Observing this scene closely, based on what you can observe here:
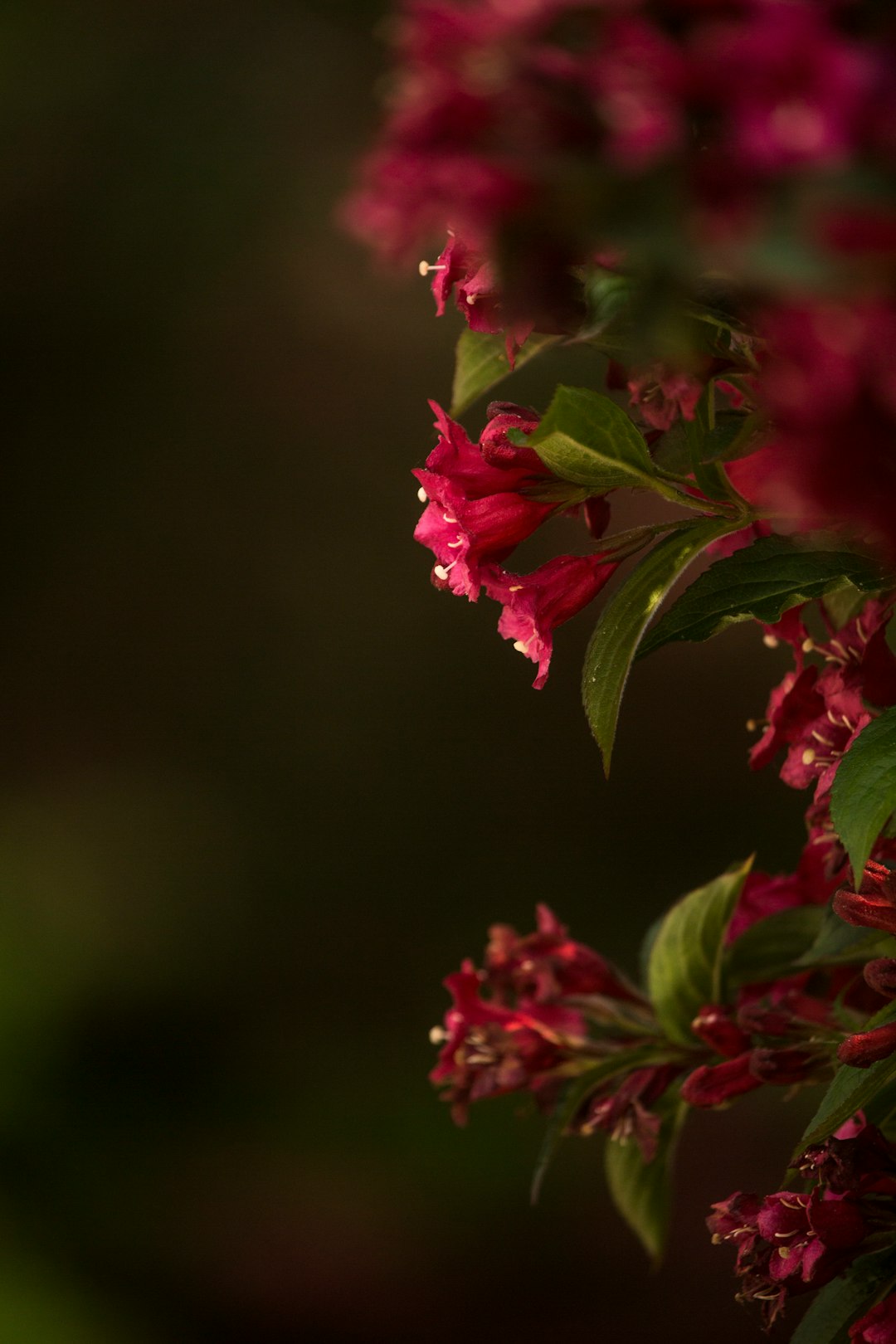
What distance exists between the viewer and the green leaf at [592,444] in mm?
458

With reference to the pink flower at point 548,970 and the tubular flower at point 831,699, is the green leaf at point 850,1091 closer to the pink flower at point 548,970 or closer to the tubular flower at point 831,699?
the tubular flower at point 831,699

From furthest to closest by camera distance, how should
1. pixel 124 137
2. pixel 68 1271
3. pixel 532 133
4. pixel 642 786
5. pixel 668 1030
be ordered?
pixel 124 137, pixel 642 786, pixel 68 1271, pixel 668 1030, pixel 532 133

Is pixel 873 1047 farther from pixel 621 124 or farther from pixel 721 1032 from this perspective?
pixel 621 124

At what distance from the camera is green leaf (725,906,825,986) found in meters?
0.64

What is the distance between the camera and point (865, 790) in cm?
45

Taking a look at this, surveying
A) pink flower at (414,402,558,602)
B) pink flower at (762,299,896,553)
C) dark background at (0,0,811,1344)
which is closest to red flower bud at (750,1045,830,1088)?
pink flower at (414,402,558,602)

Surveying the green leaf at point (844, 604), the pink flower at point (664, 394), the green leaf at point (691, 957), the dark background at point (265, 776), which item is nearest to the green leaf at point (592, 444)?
the pink flower at point (664, 394)

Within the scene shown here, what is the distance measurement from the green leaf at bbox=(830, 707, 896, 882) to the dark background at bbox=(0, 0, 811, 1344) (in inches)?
85.4

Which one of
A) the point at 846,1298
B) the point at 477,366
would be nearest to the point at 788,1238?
the point at 846,1298

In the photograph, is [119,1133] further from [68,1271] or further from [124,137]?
[124,137]

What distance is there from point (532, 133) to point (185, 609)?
Answer: 320 centimetres

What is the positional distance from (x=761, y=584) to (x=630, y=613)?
0.16 feet

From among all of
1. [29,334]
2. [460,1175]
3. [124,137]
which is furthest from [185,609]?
[460,1175]

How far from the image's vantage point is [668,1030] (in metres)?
0.67
